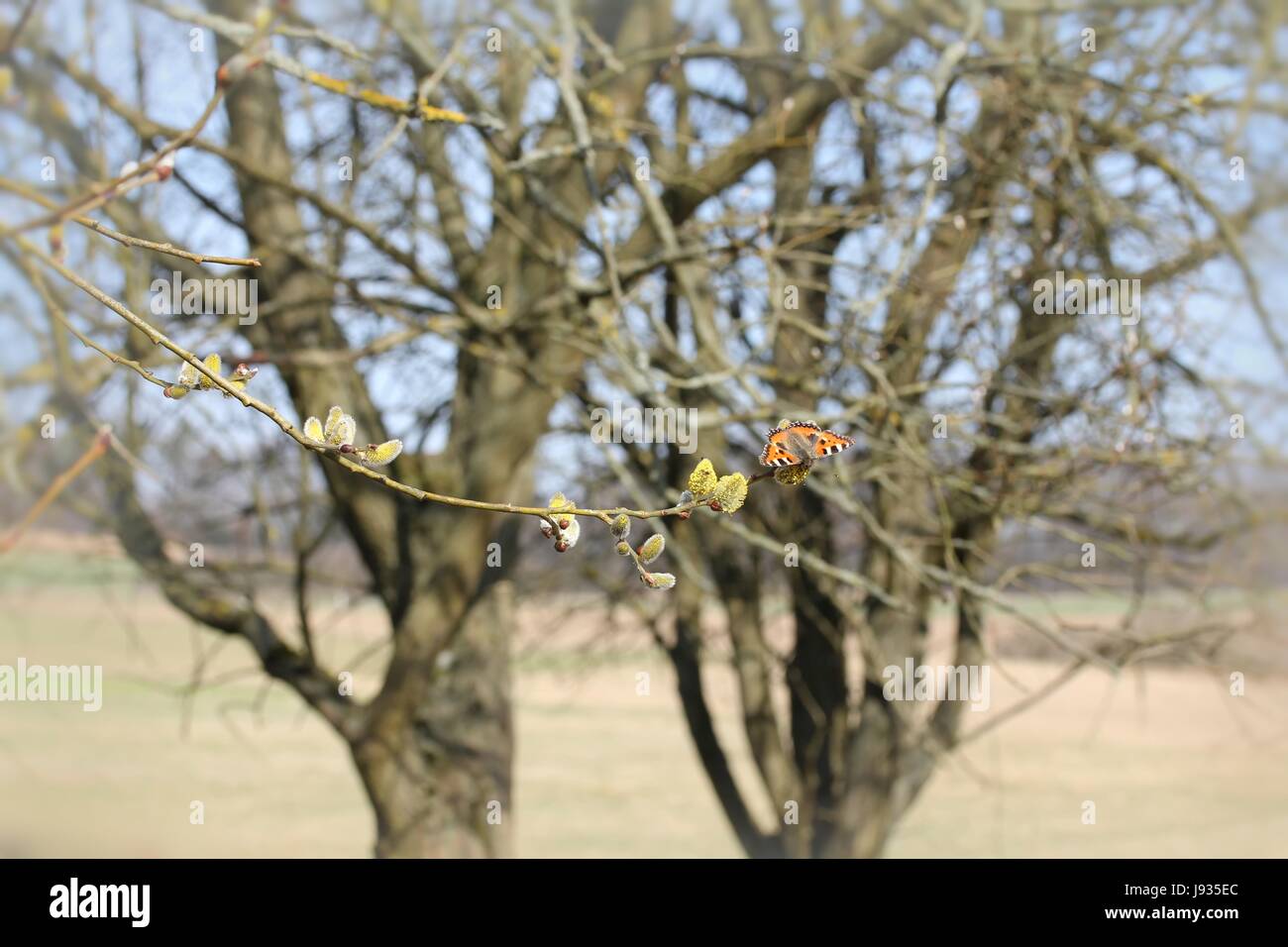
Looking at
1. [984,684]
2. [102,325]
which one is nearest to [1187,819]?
[984,684]

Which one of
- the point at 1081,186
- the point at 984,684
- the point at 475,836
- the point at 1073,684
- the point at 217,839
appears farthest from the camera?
the point at 1073,684

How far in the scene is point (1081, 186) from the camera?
365 centimetres

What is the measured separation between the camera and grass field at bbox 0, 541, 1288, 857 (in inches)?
229

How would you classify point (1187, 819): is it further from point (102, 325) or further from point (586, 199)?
point (102, 325)

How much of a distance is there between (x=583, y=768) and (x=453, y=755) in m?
7.84

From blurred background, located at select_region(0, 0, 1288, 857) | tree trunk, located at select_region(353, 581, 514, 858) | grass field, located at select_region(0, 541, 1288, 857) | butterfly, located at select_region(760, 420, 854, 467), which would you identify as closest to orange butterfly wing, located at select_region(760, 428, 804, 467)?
butterfly, located at select_region(760, 420, 854, 467)

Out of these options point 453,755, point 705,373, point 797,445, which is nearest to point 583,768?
point 453,755

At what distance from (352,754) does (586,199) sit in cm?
189

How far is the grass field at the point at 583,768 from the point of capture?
5.82 meters

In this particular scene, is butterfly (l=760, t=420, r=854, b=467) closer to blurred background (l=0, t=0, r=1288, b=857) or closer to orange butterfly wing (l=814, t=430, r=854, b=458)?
orange butterfly wing (l=814, t=430, r=854, b=458)

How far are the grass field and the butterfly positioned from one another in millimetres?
3336

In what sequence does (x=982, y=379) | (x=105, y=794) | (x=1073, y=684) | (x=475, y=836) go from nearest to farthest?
(x=982, y=379), (x=475, y=836), (x=105, y=794), (x=1073, y=684)

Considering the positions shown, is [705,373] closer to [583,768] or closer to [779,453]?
[779,453]

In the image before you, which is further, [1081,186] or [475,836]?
[475,836]
